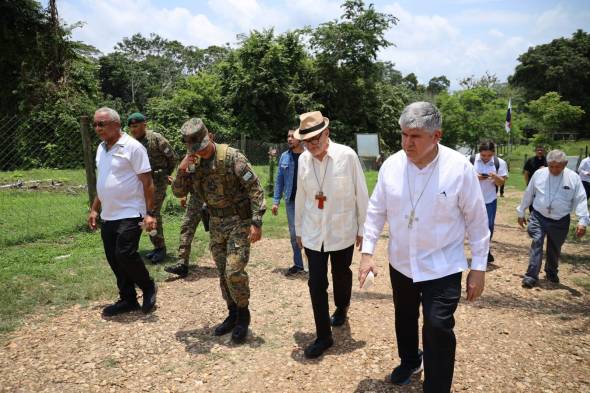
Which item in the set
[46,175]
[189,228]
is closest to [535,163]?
[189,228]

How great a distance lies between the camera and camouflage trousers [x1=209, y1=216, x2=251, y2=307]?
388cm

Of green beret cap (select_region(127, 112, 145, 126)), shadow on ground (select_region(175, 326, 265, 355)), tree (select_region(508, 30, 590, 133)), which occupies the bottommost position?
shadow on ground (select_region(175, 326, 265, 355))

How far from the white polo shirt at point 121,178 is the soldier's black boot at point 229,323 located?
4.46 feet

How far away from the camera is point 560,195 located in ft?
19.0

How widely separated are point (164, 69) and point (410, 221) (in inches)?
2221

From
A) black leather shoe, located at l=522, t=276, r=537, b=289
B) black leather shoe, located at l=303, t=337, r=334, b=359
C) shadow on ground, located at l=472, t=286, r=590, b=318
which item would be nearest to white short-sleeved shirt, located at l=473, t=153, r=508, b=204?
black leather shoe, located at l=522, t=276, r=537, b=289

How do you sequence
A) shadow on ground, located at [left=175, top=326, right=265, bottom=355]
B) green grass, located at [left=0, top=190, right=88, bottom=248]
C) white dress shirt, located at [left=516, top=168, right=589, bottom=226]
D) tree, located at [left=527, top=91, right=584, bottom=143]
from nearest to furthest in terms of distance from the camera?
1. shadow on ground, located at [left=175, top=326, right=265, bottom=355]
2. white dress shirt, located at [left=516, top=168, right=589, bottom=226]
3. green grass, located at [left=0, top=190, right=88, bottom=248]
4. tree, located at [left=527, top=91, right=584, bottom=143]

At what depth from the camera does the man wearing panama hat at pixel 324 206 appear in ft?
12.2

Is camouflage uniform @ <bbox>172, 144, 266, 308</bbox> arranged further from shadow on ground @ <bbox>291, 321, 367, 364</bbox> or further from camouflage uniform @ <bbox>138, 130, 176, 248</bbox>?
camouflage uniform @ <bbox>138, 130, 176, 248</bbox>

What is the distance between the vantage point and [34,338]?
4113 mm

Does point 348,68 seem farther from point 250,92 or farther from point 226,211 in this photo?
point 226,211

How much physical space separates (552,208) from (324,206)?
3825 mm

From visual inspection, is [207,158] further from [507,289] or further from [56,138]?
[56,138]

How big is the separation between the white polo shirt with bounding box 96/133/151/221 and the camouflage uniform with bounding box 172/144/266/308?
0.64 meters
